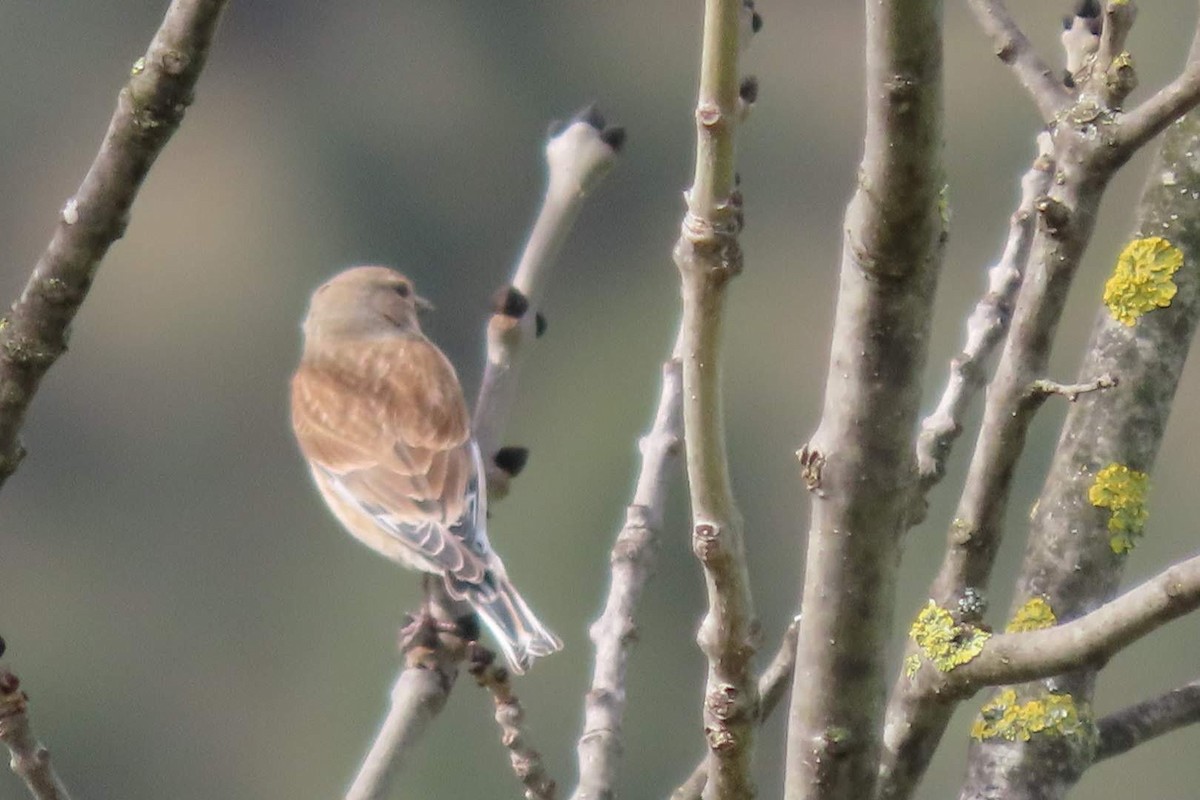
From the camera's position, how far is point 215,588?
10883 mm

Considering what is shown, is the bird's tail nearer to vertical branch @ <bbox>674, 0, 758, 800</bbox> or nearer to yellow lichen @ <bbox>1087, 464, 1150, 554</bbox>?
yellow lichen @ <bbox>1087, 464, 1150, 554</bbox>

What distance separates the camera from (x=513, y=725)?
6.15ft

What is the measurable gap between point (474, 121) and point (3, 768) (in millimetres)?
4775

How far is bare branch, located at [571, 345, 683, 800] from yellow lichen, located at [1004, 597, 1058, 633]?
0.41 meters

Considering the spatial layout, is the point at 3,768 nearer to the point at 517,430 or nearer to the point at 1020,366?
the point at 517,430

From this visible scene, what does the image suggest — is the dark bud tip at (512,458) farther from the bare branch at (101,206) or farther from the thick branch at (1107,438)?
the bare branch at (101,206)

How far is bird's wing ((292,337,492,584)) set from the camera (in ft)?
10.8

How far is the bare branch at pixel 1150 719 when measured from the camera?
1.86 m

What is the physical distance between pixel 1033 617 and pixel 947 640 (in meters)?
0.43

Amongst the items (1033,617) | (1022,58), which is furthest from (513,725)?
(1022,58)

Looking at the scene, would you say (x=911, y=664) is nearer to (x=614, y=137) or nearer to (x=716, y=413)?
(x=716, y=413)

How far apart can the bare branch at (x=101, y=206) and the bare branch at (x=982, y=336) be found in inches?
31.8

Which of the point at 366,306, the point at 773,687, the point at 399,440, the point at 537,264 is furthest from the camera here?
the point at 366,306

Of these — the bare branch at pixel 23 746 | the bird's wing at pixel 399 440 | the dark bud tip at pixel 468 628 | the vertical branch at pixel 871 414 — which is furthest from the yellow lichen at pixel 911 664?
the bird's wing at pixel 399 440
